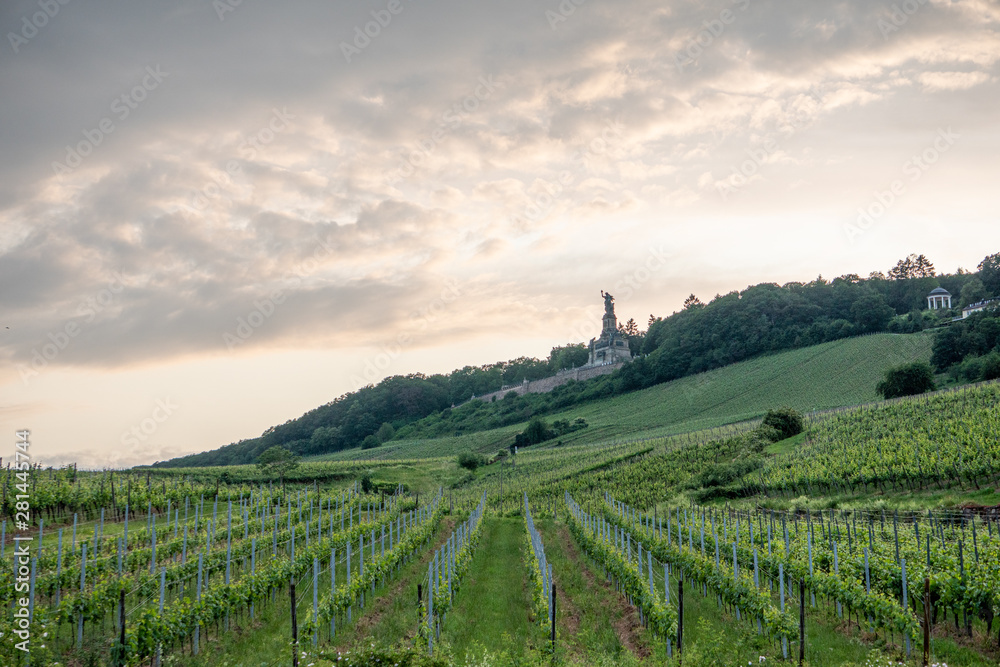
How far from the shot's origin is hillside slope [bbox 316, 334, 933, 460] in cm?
7062

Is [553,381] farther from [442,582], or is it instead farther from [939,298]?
[442,582]

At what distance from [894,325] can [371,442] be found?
258ft

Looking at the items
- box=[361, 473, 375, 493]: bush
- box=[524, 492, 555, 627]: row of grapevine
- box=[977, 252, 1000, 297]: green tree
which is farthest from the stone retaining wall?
box=[524, 492, 555, 627]: row of grapevine

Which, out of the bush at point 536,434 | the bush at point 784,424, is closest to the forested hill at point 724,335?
the bush at point 536,434

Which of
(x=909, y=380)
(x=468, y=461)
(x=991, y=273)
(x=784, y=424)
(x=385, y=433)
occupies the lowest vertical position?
(x=385, y=433)

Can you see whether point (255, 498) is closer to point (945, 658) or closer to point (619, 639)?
point (619, 639)

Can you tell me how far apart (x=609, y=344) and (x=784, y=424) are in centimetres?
8271

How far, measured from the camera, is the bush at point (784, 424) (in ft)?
149

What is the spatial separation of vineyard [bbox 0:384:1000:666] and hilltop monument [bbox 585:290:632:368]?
90.0m

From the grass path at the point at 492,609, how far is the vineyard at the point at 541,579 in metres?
0.08

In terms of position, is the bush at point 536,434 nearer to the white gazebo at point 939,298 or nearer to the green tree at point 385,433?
the green tree at point 385,433

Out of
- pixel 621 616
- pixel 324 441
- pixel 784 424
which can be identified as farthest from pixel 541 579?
pixel 324 441

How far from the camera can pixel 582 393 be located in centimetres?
10525

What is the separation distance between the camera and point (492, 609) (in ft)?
51.7
